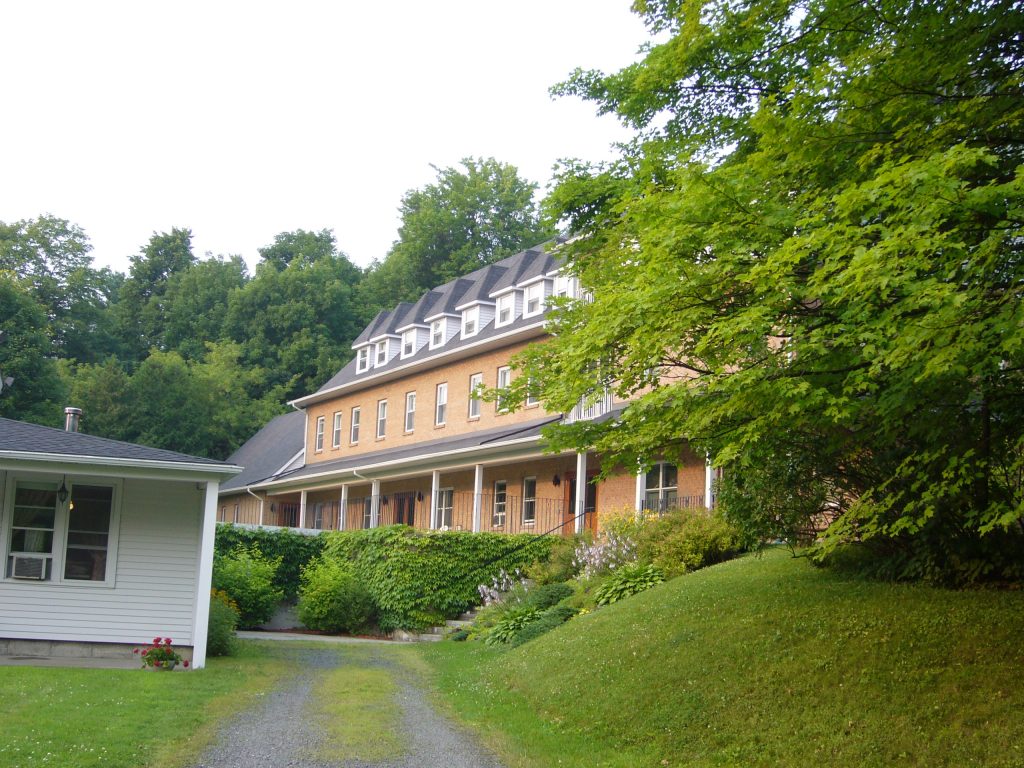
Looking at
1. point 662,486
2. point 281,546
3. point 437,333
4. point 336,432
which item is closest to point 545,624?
point 662,486

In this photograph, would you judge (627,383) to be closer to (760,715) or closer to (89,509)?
(760,715)

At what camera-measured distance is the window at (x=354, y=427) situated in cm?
3894

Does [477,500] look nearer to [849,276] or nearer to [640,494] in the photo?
[640,494]

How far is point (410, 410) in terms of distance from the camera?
116 feet

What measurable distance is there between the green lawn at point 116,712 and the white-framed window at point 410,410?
19.8 metres

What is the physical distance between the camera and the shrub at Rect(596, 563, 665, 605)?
56.0 feet

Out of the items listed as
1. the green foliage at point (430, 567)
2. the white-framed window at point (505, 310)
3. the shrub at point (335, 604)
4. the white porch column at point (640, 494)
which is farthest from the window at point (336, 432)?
the white porch column at point (640, 494)

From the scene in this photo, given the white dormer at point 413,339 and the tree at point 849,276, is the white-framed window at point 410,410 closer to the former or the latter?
the white dormer at point 413,339

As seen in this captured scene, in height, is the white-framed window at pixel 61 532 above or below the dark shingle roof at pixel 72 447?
below

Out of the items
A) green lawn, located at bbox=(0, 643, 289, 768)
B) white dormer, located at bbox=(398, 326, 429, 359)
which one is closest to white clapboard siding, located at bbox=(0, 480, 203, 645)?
green lawn, located at bbox=(0, 643, 289, 768)

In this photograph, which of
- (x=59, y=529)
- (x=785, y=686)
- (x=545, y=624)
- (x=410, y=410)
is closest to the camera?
(x=785, y=686)

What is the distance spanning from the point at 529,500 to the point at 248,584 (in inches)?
331

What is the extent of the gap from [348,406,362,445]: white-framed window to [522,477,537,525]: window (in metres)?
11.3

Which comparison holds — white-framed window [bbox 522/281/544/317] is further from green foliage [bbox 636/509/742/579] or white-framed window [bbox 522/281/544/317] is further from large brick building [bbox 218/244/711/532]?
green foliage [bbox 636/509/742/579]
